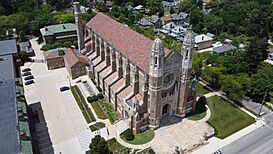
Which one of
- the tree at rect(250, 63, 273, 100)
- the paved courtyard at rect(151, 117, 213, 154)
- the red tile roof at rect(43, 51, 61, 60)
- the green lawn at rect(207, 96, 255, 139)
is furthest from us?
the red tile roof at rect(43, 51, 61, 60)

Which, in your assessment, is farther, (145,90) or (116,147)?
(145,90)

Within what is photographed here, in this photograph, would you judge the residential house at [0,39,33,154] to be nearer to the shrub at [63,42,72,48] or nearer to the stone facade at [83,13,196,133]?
the stone facade at [83,13,196,133]

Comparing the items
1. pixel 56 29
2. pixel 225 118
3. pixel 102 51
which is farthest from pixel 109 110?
pixel 56 29

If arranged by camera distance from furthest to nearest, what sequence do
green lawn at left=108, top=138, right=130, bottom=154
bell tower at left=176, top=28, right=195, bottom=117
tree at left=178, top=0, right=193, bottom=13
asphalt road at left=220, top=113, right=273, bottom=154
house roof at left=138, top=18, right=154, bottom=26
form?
tree at left=178, top=0, right=193, bottom=13
house roof at left=138, top=18, right=154, bottom=26
bell tower at left=176, top=28, right=195, bottom=117
asphalt road at left=220, top=113, right=273, bottom=154
green lawn at left=108, top=138, right=130, bottom=154

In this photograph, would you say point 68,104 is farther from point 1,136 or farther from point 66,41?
point 66,41

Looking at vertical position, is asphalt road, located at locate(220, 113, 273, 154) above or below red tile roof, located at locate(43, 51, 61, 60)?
below

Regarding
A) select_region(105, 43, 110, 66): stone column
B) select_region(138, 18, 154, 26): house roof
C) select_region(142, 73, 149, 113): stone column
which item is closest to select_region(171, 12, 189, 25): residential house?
select_region(138, 18, 154, 26): house roof

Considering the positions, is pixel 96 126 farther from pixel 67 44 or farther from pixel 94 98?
pixel 67 44

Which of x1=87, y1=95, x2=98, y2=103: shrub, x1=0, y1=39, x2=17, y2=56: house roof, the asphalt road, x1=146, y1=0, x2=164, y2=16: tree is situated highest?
x1=146, y1=0, x2=164, y2=16: tree
